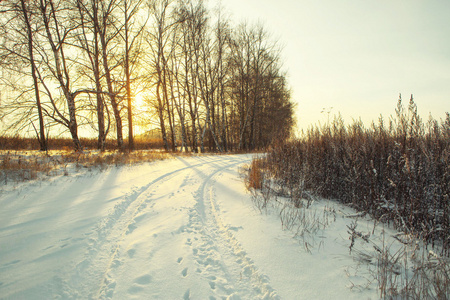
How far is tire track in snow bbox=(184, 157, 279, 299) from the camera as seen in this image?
1869 mm

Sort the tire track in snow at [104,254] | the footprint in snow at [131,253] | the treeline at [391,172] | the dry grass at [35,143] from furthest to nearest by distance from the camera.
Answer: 1. the dry grass at [35,143]
2. the treeline at [391,172]
3. the footprint in snow at [131,253]
4. the tire track in snow at [104,254]

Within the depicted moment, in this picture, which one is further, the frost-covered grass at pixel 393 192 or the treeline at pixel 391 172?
the treeline at pixel 391 172

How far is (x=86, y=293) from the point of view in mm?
1801

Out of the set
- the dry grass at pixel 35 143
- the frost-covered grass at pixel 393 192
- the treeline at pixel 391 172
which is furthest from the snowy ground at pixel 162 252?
the dry grass at pixel 35 143

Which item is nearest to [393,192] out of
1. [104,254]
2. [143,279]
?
[143,279]

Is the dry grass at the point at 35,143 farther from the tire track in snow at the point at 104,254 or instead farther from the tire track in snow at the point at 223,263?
the tire track in snow at the point at 223,263

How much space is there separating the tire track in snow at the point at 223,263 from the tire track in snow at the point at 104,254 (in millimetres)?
877

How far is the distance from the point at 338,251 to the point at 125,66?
14984 millimetres

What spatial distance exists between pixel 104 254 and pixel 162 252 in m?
0.70

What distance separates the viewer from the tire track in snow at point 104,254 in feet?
6.05

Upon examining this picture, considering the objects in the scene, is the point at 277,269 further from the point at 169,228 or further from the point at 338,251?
the point at 169,228

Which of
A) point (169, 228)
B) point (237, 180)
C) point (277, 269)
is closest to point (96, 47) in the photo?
point (237, 180)

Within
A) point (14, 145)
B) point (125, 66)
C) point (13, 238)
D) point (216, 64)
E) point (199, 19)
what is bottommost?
point (13, 238)

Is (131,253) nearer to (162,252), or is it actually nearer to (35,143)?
(162,252)
